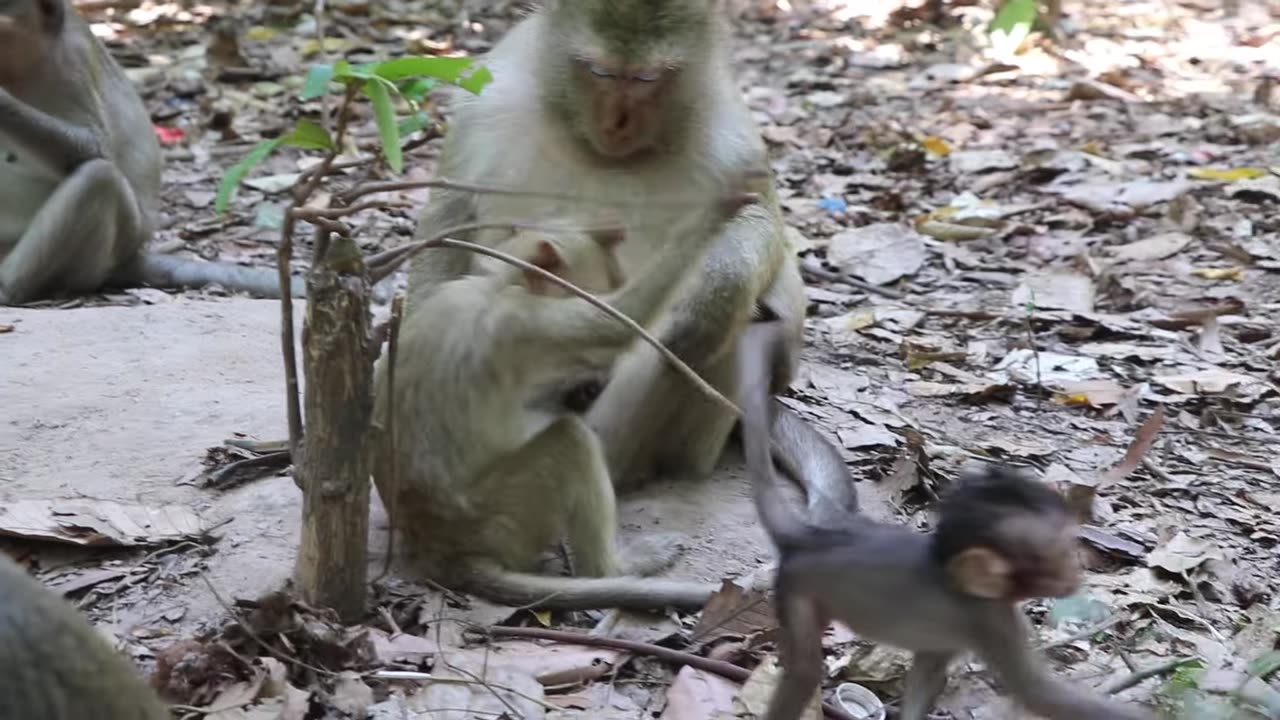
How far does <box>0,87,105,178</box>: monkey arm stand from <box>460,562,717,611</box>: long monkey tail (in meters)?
4.30

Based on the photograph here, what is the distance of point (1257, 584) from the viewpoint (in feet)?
12.9

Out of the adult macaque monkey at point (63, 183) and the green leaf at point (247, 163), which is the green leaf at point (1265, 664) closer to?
the green leaf at point (247, 163)

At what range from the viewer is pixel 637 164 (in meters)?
4.30

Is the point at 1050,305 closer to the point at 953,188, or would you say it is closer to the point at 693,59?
the point at 953,188

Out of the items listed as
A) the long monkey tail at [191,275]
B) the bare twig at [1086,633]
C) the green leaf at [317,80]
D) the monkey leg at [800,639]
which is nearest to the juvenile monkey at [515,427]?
the green leaf at [317,80]

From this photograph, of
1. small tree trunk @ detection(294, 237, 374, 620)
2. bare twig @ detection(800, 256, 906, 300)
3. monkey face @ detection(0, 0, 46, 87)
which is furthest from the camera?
bare twig @ detection(800, 256, 906, 300)

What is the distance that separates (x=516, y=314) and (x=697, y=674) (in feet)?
3.33

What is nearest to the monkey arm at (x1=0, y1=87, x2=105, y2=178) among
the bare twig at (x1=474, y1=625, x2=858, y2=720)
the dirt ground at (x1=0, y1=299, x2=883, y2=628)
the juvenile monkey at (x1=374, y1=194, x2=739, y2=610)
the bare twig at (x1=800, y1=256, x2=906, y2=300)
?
the dirt ground at (x1=0, y1=299, x2=883, y2=628)

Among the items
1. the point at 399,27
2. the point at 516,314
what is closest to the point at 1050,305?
the point at 516,314

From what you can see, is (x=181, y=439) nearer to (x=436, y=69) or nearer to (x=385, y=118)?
(x=385, y=118)

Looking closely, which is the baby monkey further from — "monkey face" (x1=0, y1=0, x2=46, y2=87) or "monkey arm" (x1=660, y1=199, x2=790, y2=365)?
"monkey face" (x1=0, y1=0, x2=46, y2=87)

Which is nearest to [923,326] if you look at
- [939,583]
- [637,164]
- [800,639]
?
[637,164]

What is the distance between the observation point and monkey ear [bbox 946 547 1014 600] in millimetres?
2176

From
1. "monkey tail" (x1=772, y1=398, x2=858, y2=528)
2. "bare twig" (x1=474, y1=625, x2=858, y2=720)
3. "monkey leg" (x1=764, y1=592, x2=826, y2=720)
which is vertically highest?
"monkey leg" (x1=764, y1=592, x2=826, y2=720)
